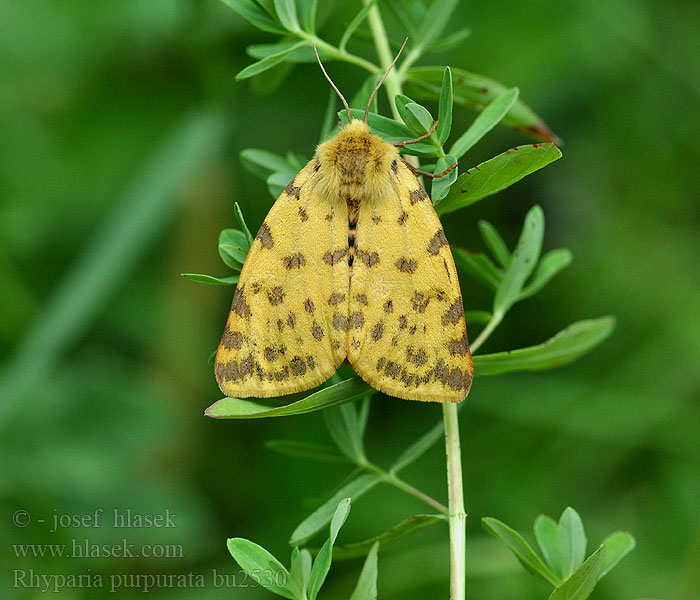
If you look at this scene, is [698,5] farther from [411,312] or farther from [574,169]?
[411,312]

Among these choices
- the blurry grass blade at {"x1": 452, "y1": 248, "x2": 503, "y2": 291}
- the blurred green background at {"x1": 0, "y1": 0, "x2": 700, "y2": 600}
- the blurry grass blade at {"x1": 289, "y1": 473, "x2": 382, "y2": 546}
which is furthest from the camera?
the blurred green background at {"x1": 0, "y1": 0, "x2": 700, "y2": 600}

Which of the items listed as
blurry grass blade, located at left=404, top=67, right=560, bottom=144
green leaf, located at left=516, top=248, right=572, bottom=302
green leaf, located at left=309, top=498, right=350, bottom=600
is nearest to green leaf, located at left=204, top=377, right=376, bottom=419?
green leaf, located at left=309, top=498, right=350, bottom=600

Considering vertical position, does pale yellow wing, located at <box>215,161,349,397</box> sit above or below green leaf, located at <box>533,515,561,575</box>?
above

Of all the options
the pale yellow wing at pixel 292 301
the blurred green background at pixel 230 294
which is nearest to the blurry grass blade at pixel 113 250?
the blurred green background at pixel 230 294

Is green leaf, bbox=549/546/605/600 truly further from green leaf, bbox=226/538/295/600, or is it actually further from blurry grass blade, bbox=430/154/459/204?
blurry grass blade, bbox=430/154/459/204

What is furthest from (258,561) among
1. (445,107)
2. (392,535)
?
(445,107)

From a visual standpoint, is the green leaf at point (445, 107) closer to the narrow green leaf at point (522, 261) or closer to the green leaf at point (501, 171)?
the green leaf at point (501, 171)

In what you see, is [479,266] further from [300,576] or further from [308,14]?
[300,576]
